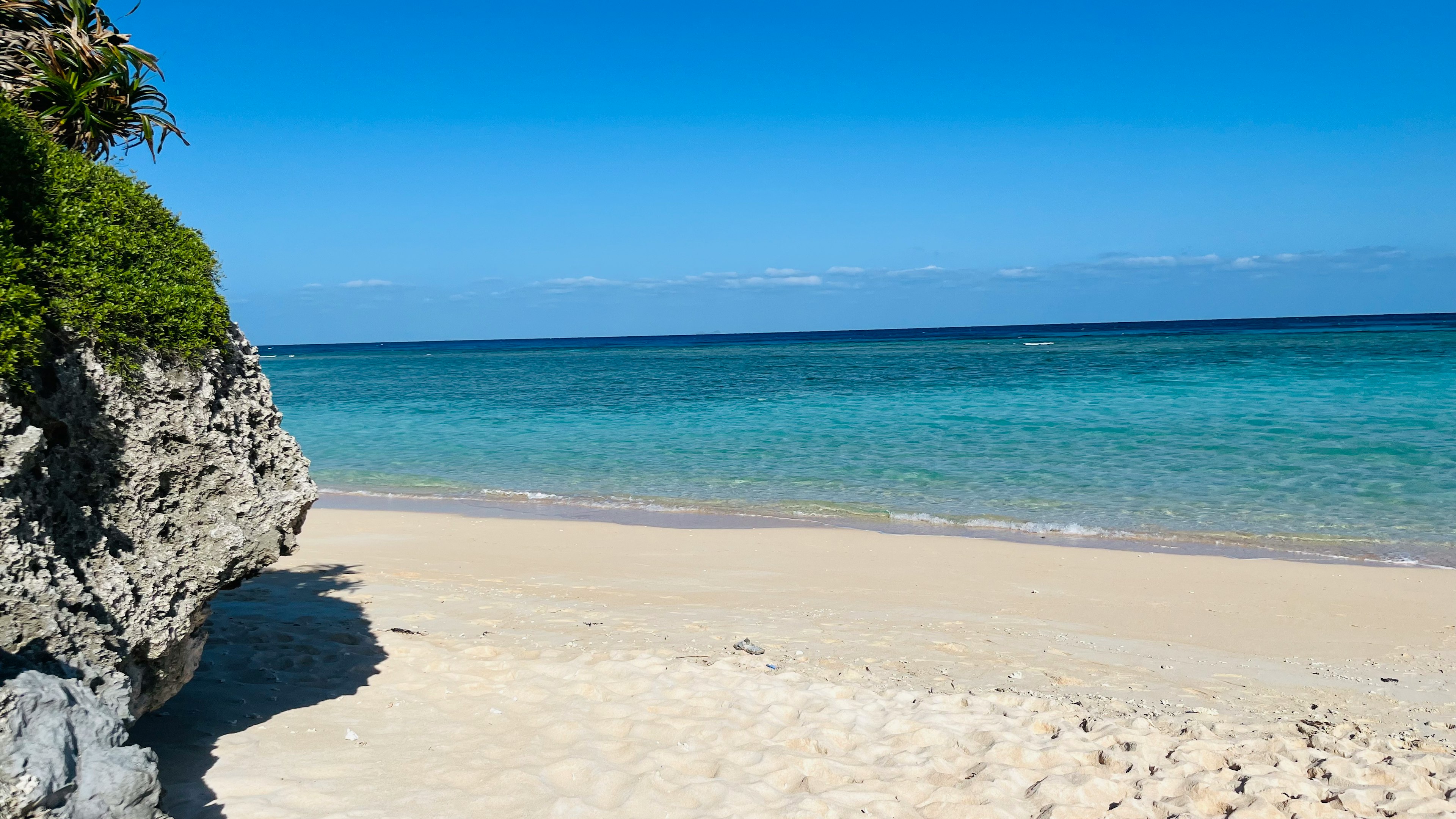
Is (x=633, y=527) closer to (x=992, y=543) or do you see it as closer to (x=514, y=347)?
(x=992, y=543)

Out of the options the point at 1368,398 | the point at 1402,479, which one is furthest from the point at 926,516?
the point at 1368,398

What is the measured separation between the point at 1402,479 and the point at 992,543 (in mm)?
7535

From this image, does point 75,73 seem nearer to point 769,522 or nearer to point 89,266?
point 89,266

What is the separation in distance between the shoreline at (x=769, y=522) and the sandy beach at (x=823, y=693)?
2.72ft

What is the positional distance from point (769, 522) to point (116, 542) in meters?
9.53

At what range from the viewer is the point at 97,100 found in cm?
491

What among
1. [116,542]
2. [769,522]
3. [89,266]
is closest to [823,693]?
[116,542]

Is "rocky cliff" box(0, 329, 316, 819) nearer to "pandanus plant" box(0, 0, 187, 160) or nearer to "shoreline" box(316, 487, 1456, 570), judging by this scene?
"pandanus plant" box(0, 0, 187, 160)

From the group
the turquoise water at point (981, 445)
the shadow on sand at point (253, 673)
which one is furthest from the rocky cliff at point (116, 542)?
the turquoise water at point (981, 445)

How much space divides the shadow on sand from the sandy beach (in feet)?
0.07

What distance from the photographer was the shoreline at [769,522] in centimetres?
1053

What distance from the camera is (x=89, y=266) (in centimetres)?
379

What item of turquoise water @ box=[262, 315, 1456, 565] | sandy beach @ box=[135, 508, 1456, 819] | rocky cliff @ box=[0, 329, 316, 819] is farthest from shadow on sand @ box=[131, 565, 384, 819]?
turquoise water @ box=[262, 315, 1456, 565]

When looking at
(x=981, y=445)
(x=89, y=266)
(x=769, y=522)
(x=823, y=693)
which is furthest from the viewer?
(x=981, y=445)
